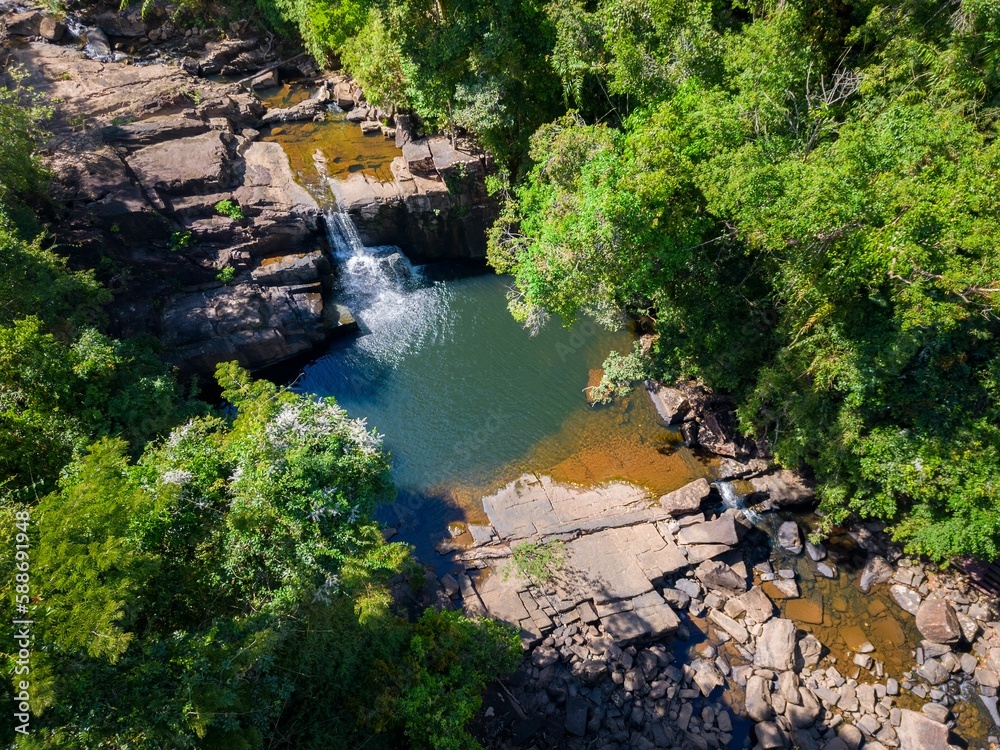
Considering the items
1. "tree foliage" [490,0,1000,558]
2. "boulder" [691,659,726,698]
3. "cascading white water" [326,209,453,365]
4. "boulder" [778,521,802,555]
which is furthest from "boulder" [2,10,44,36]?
"boulder" [778,521,802,555]

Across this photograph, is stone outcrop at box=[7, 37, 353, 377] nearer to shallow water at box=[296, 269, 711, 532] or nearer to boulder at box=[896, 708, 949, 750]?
shallow water at box=[296, 269, 711, 532]

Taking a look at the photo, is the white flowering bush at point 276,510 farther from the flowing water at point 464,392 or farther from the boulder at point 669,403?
the boulder at point 669,403

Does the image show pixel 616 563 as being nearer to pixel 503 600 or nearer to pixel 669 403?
pixel 503 600

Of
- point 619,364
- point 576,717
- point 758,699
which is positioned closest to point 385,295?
point 619,364

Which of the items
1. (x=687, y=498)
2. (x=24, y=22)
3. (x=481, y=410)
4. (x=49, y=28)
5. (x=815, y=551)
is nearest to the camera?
(x=815, y=551)

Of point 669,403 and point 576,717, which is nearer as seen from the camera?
point 576,717

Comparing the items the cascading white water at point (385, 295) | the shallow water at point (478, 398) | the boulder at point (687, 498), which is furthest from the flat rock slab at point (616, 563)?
the cascading white water at point (385, 295)

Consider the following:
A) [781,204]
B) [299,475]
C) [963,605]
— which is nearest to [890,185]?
[781,204]
